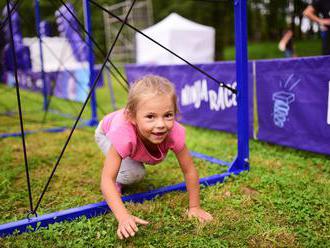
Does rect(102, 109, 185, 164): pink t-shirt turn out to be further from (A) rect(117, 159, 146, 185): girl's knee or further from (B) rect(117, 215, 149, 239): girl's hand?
(B) rect(117, 215, 149, 239): girl's hand

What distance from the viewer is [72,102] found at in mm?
8211

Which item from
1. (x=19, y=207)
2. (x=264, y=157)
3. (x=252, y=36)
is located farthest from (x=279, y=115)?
(x=252, y=36)

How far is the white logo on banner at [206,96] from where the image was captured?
160 inches

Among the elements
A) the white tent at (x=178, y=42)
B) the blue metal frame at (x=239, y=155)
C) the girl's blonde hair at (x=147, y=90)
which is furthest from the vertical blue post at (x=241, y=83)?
the white tent at (x=178, y=42)

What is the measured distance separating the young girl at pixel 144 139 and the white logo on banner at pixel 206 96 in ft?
6.66

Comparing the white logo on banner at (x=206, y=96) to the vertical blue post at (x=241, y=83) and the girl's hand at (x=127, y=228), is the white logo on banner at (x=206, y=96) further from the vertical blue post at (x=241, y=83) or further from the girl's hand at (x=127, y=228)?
the girl's hand at (x=127, y=228)

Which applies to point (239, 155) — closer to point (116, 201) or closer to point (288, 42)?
point (116, 201)

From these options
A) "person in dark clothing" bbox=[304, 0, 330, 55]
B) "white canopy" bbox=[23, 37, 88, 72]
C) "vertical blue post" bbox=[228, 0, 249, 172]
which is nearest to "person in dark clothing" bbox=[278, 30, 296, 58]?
"person in dark clothing" bbox=[304, 0, 330, 55]

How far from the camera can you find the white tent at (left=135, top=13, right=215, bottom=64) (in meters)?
10.8

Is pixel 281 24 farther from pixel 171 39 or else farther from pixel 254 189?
pixel 254 189

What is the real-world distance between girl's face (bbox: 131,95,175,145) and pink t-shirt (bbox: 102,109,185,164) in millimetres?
123

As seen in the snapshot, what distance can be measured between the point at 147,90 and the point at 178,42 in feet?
30.7

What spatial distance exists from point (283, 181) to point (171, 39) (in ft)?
28.8

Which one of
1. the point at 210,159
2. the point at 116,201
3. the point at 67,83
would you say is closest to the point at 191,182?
the point at 116,201
